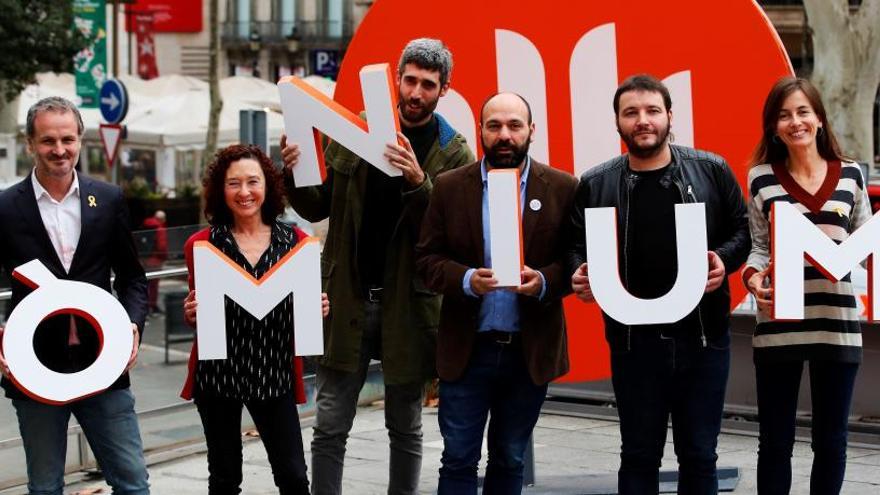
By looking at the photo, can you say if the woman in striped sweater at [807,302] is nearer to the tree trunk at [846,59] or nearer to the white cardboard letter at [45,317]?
the white cardboard letter at [45,317]

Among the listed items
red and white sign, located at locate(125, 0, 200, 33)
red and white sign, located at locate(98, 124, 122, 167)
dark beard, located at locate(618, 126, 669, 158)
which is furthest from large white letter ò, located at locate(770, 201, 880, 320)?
red and white sign, located at locate(125, 0, 200, 33)

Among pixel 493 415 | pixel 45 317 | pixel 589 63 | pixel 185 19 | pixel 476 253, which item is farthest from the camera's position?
pixel 185 19

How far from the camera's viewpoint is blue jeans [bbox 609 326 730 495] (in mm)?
5512

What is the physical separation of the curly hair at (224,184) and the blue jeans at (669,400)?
52.6 inches

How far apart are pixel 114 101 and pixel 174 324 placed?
13.7 metres

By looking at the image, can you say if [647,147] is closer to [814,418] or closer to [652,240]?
[652,240]

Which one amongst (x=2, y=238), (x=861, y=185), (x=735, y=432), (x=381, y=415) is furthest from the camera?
(x=381, y=415)

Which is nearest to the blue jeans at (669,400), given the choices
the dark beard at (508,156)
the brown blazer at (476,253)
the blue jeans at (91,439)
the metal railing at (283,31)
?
the brown blazer at (476,253)

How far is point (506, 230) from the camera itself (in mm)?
5398

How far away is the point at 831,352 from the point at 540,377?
104 cm

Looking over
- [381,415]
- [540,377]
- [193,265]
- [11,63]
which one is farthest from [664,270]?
[11,63]

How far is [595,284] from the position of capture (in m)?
5.36

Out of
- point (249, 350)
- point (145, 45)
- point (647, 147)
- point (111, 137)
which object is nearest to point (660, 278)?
point (647, 147)

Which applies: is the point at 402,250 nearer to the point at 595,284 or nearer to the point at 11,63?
the point at 595,284
